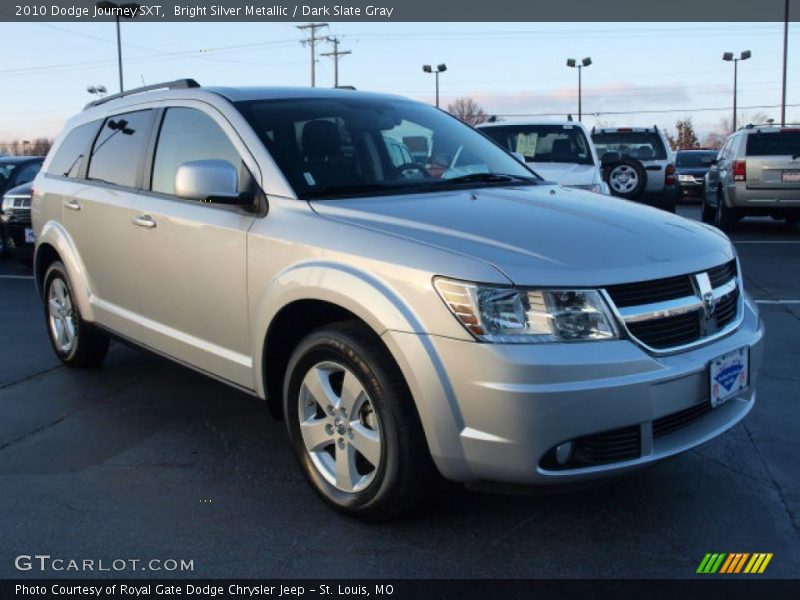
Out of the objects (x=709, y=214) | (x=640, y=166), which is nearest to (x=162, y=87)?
(x=640, y=166)

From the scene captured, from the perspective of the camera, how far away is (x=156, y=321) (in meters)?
4.52

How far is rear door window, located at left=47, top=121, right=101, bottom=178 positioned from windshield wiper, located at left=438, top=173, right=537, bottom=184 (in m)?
2.63

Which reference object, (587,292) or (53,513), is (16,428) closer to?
(53,513)

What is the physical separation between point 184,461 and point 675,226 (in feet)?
8.41

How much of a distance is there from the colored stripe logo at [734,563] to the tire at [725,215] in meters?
11.9

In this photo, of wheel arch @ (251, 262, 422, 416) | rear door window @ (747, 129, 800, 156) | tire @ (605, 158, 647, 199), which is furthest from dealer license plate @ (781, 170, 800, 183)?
wheel arch @ (251, 262, 422, 416)

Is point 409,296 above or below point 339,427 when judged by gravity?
above

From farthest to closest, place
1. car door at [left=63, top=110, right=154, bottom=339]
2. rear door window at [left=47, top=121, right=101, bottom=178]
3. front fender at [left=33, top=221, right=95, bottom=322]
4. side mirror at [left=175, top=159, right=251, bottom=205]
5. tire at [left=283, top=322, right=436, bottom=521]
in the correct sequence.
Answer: rear door window at [left=47, top=121, right=101, bottom=178]
front fender at [left=33, top=221, right=95, bottom=322]
car door at [left=63, top=110, right=154, bottom=339]
side mirror at [left=175, top=159, right=251, bottom=205]
tire at [left=283, top=322, right=436, bottom=521]

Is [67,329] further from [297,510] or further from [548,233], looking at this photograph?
[548,233]

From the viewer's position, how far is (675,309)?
10.2ft

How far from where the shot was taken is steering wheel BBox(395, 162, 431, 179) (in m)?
4.19

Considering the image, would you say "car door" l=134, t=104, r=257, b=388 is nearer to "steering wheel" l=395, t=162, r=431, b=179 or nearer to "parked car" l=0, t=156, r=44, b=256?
"steering wheel" l=395, t=162, r=431, b=179
